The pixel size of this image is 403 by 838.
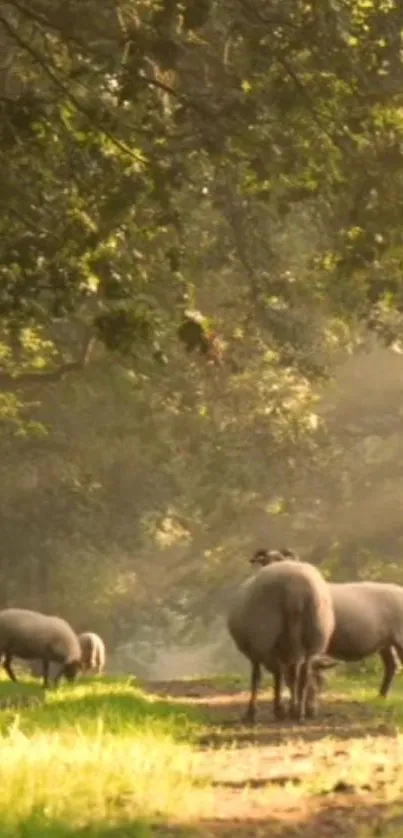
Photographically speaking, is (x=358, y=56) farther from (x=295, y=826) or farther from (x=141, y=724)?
(x=295, y=826)

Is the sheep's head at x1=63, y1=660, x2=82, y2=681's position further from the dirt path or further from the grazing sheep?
the dirt path

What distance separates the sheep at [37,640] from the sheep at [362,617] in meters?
6.90

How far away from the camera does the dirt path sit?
8047 mm

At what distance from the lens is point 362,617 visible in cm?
1819

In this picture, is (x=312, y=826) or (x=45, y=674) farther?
(x=45, y=674)

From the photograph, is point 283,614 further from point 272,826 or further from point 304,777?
point 272,826

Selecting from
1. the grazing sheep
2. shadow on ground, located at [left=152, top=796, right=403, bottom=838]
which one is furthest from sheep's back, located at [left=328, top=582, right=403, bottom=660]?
the grazing sheep

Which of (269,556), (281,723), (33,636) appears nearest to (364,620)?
(269,556)

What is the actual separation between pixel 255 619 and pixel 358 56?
5.75m

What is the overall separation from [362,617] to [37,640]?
8213 mm

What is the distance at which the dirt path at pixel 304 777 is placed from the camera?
8.05 metres

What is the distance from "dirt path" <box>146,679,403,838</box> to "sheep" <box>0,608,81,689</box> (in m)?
8.90

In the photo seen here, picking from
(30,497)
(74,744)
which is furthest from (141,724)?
(30,497)

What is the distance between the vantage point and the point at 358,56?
12812 millimetres
